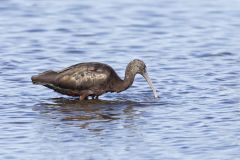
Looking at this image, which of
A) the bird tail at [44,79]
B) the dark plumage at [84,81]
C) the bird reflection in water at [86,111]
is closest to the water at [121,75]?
the bird reflection in water at [86,111]

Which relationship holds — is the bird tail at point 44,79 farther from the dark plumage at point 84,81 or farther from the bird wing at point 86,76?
the bird wing at point 86,76

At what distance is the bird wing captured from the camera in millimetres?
14953

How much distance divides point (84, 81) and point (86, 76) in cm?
8

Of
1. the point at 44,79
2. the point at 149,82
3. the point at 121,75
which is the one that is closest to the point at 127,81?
the point at 149,82

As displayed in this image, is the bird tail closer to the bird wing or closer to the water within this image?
the bird wing

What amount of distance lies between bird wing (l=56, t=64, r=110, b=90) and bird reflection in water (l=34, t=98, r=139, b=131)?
27 centimetres

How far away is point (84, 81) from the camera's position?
15016 mm

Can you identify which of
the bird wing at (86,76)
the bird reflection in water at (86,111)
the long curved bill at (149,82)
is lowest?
the bird reflection in water at (86,111)

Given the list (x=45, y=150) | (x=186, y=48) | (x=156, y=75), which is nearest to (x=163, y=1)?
(x=186, y=48)

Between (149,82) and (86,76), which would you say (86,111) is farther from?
(149,82)

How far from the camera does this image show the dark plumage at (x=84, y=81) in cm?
1485

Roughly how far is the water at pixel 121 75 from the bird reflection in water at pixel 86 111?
1cm

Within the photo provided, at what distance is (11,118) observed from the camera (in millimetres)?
13523

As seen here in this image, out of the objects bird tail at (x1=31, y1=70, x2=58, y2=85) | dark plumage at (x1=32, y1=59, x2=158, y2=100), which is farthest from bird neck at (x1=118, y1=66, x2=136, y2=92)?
bird tail at (x1=31, y1=70, x2=58, y2=85)
